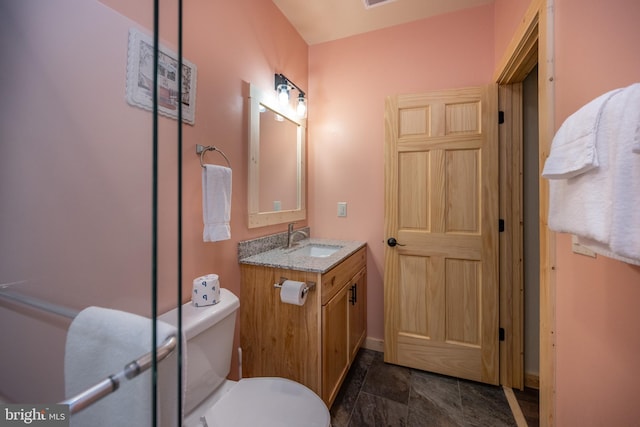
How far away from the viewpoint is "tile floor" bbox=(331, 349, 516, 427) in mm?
1383

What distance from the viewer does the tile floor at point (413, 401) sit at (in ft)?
4.54

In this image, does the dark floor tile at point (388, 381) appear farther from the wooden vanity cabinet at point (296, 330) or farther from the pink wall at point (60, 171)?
the pink wall at point (60, 171)

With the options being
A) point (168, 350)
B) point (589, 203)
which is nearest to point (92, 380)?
point (168, 350)

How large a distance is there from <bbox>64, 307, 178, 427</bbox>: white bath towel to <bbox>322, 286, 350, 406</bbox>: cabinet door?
814 mm

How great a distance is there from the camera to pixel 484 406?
1.49 m

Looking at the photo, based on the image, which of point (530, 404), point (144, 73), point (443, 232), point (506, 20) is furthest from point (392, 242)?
point (144, 73)

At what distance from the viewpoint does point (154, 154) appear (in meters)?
0.48

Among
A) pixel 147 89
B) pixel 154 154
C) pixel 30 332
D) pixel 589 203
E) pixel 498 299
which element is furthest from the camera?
pixel 498 299

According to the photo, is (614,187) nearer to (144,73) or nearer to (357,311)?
(144,73)

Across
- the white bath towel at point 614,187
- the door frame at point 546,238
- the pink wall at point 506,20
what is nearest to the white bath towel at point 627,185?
the white bath towel at point 614,187

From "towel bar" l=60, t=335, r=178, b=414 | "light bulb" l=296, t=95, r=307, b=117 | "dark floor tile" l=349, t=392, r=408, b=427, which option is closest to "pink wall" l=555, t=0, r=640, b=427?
"dark floor tile" l=349, t=392, r=408, b=427

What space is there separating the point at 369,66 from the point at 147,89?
174 centimetres

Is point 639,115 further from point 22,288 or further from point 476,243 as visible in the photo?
point 22,288

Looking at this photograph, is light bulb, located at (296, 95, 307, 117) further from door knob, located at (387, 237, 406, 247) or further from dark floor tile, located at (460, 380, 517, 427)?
dark floor tile, located at (460, 380, 517, 427)
